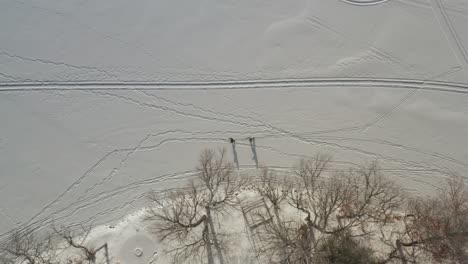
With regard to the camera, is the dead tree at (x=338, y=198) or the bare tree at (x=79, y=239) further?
the bare tree at (x=79, y=239)

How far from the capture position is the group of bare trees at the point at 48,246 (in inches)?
522

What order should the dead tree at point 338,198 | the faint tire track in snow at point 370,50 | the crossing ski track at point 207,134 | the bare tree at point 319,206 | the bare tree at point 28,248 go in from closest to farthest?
the bare tree at point 319,206 < the dead tree at point 338,198 < the bare tree at point 28,248 < the crossing ski track at point 207,134 < the faint tire track in snow at point 370,50

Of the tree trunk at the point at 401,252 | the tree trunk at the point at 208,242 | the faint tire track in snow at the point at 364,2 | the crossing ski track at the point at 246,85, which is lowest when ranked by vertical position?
the tree trunk at the point at 401,252

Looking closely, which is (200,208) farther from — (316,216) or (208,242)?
(316,216)

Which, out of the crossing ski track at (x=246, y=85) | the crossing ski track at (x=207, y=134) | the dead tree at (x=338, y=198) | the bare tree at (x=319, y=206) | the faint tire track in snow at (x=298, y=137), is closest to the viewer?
the bare tree at (x=319, y=206)

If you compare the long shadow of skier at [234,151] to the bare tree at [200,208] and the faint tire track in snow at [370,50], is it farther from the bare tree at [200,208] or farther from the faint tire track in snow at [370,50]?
the faint tire track in snow at [370,50]

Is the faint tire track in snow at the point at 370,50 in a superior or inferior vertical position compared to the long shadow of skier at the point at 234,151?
superior

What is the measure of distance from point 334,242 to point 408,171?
398 centimetres

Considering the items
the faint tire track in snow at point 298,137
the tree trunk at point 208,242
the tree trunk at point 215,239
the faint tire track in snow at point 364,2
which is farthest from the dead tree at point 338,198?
the faint tire track in snow at point 364,2

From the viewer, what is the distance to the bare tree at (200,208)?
1324 cm

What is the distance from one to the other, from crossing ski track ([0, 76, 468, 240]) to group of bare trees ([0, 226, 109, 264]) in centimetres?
39

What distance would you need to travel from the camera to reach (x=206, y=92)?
14.4 meters

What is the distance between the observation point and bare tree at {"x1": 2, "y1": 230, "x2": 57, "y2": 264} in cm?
1320

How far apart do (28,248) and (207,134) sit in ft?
24.6
